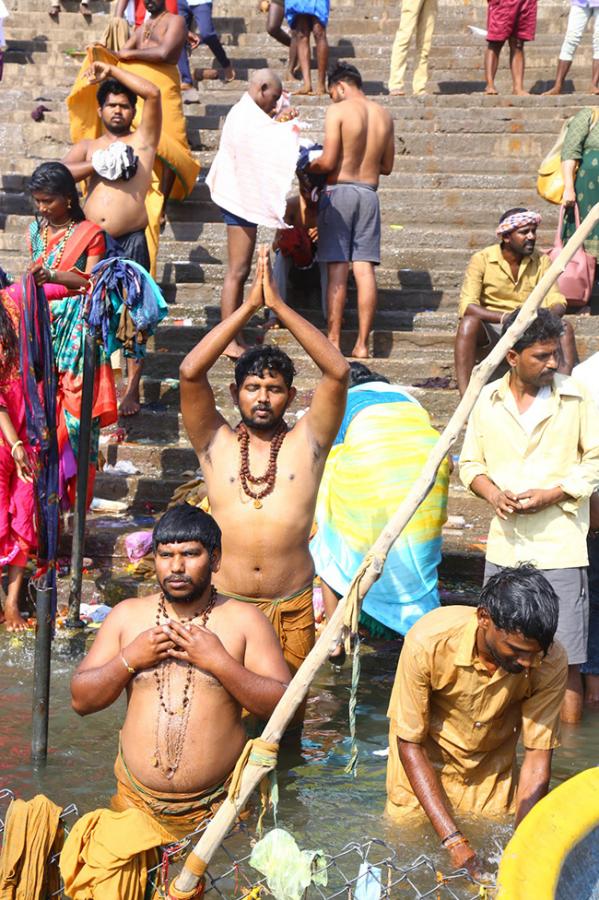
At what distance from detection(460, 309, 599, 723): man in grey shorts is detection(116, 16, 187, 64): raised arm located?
5.32 m

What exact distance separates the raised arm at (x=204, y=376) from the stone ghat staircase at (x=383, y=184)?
2.50 meters

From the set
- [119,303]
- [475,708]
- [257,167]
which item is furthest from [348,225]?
[475,708]


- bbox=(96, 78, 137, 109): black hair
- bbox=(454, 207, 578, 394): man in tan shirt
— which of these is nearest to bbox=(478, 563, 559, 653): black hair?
bbox=(454, 207, 578, 394): man in tan shirt

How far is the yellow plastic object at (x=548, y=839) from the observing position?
11.2ft

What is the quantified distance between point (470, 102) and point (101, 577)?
283 inches

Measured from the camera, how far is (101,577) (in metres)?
7.97

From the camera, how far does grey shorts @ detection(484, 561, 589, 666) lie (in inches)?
244

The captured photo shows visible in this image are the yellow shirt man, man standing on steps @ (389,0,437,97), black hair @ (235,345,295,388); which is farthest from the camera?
man standing on steps @ (389,0,437,97)

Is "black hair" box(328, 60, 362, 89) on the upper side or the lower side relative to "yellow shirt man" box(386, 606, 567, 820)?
upper

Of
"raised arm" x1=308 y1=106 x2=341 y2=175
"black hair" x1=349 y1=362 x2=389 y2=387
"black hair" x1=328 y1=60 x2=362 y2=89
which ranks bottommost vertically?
"black hair" x1=349 y1=362 x2=389 y2=387

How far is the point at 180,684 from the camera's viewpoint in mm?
4641

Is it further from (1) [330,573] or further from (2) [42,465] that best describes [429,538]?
(2) [42,465]

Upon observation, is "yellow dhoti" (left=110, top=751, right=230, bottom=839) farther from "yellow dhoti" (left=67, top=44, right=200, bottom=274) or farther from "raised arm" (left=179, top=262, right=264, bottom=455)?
"yellow dhoti" (left=67, top=44, right=200, bottom=274)

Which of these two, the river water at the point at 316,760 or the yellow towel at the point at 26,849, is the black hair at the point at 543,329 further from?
the yellow towel at the point at 26,849
